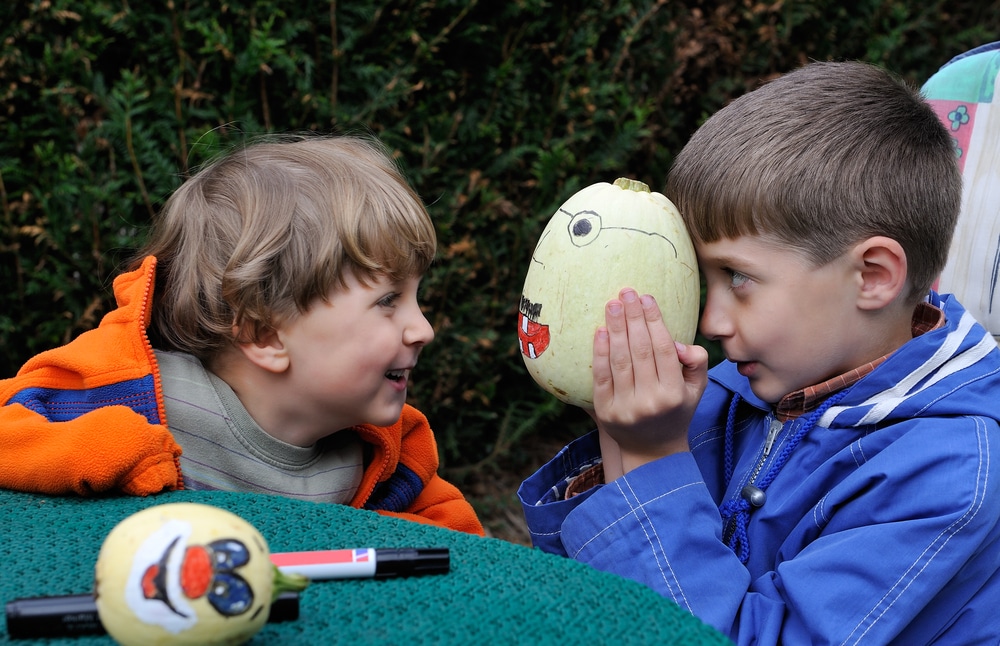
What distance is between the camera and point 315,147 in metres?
2.40

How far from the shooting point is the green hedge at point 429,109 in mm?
3248

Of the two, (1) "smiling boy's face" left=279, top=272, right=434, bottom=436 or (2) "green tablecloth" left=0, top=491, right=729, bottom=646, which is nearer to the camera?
(2) "green tablecloth" left=0, top=491, right=729, bottom=646

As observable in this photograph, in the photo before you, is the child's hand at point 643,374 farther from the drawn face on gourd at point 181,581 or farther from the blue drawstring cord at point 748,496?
the drawn face on gourd at point 181,581

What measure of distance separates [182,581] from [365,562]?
0.35 meters

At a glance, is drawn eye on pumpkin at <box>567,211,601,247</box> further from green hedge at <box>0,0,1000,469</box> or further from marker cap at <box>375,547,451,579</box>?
green hedge at <box>0,0,1000,469</box>

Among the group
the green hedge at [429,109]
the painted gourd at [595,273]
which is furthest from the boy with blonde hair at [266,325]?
the green hedge at [429,109]

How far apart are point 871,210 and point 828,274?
0.59 feet

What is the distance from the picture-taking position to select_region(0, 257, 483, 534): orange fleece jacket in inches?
67.5

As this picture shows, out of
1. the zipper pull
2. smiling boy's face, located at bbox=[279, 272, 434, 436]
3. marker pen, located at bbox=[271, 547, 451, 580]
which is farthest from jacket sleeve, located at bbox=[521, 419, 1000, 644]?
marker pen, located at bbox=[271, 547, 451, 580]

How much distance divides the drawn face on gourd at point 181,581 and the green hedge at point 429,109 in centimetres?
183

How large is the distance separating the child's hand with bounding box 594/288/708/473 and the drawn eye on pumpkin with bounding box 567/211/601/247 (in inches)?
5.9

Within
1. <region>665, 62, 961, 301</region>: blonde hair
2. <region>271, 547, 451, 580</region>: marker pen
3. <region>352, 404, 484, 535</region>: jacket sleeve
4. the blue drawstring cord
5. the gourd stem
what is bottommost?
<region>352, 404, 484, 535</region>: jacket sleeve

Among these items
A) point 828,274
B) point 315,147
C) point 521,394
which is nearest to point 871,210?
point 828,274

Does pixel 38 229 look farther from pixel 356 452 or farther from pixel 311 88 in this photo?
pixel 356 452
